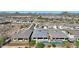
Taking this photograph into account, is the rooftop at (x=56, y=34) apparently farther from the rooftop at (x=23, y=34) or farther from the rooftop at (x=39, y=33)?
the rooftop at (x=23, y=34)

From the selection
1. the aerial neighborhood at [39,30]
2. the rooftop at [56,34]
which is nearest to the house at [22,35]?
the aerial neighborhood at [39,30]

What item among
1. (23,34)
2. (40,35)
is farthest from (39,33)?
(23,34)

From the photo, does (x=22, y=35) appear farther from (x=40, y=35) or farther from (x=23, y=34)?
(x=40, y=35)

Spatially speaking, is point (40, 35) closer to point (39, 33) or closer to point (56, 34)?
point (39, 33)

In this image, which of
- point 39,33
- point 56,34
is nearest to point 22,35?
point 39,33

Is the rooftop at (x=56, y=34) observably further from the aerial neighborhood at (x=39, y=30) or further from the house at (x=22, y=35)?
the house at (x=22, y=35)
